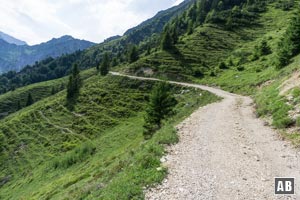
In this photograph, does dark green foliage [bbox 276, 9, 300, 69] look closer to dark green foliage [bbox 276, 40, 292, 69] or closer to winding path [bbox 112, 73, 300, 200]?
dark green foliage [bbox 276, 40, 292, 69]

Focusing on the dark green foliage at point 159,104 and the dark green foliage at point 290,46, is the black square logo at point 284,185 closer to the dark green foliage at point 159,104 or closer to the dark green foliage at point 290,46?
the dark green foliage at point 159,104

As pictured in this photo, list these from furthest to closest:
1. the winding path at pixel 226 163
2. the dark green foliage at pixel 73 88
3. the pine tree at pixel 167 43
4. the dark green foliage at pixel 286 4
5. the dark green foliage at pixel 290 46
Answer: the dark green foliage at pixel 286 4, the pine tree at pixel 167 43, the dark green foliage at pixel 73 88, the dark green foliage at pixel 290 46, the winding path at pixel 226 163

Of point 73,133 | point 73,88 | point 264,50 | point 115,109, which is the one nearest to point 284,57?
point 264,50

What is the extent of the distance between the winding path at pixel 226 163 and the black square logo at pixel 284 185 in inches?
9.1

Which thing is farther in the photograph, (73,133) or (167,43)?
(167,43)

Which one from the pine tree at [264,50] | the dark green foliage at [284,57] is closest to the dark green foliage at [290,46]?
the dark green foliage at [284,57]

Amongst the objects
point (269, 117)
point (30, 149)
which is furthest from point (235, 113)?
point (30, 149)

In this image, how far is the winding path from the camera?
1447 centimetres

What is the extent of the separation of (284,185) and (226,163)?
12.4 feet

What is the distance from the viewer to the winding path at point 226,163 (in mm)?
14469

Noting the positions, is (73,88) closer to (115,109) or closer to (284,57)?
(115,109)

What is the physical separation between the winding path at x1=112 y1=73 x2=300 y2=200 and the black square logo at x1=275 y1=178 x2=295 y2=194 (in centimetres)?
23

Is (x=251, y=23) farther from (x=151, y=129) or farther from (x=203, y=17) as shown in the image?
(x=151, y=129)

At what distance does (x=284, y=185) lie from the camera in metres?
15.1
